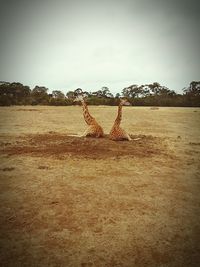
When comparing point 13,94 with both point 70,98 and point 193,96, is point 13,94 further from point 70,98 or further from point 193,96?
point 193,96

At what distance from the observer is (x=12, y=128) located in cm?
1291

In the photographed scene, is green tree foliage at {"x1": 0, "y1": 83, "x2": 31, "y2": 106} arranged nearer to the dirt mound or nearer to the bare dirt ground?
the dirt mound

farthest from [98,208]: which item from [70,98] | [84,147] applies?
[70,98]

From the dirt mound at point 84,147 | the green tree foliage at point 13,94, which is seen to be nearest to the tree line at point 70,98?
the green tree foliage at point 13,94

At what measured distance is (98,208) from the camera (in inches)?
171

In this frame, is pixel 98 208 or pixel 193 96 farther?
pixel 193 96

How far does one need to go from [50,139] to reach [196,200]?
6.18m

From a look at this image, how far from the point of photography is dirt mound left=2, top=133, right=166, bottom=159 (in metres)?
7.76

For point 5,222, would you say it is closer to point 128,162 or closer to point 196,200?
point 196,200

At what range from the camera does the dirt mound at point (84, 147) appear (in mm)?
7762

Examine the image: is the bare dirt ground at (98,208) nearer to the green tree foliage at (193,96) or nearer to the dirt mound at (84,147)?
the dirt mound at (84,147)

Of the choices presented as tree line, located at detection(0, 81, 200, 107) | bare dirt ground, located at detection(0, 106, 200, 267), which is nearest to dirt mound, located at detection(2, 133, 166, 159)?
bare dirt ground, located at detection(0, 106, 200, 267)

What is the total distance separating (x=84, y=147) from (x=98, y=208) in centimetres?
422

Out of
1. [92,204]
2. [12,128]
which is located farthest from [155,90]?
[92,204]
